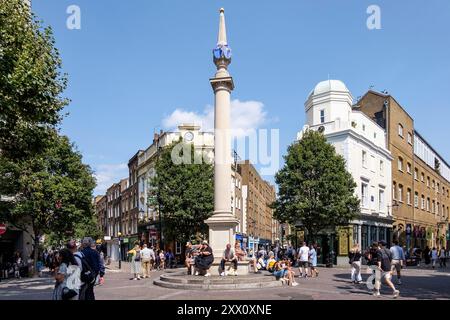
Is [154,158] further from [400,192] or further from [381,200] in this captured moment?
[400,192]

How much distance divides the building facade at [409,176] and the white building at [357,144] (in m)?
2.35

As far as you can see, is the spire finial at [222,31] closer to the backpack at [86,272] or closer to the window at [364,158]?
the backpack at [86,272]

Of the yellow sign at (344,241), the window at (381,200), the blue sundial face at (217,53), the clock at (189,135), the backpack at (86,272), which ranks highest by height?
the blue sundial face at (217,53)

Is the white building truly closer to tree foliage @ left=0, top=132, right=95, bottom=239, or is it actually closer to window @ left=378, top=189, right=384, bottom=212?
window @ left=378, top=189, right=384, bottom=212

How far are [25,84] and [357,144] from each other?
29512mm

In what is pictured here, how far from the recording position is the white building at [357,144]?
123 feet

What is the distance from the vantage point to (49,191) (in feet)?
86.7

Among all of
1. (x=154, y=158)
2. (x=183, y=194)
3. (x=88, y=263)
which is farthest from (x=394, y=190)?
(x=88, y=263)

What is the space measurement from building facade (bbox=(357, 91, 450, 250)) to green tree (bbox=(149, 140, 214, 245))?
61.3 ft

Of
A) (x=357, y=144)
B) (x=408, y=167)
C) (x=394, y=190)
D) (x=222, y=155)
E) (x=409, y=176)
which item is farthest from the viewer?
(x=409, y=176)

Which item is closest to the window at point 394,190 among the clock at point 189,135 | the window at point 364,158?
the window at point 364,158

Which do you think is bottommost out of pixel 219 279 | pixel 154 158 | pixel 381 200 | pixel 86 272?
pixel 219 279
